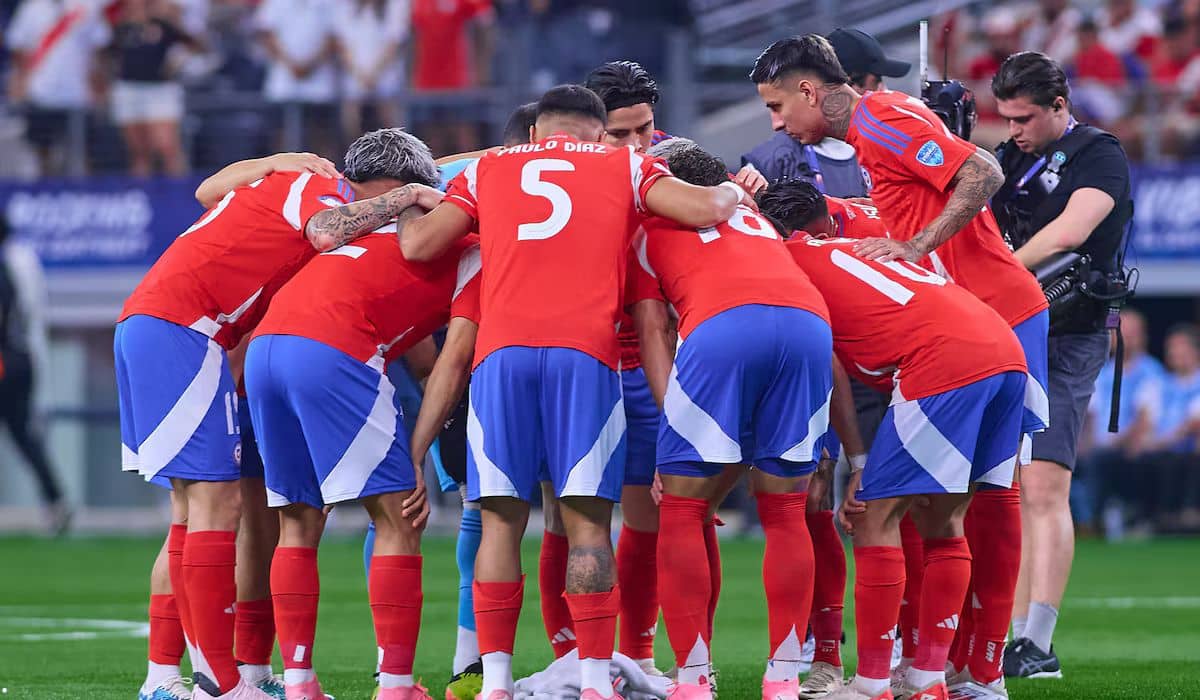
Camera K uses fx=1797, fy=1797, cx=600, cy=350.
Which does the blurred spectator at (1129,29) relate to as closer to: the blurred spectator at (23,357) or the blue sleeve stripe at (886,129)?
the blurred spectator at (23,357)

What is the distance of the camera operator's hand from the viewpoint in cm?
660

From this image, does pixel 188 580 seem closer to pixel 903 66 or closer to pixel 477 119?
pixel 903 66

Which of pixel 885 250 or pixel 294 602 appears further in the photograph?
pixel 885 250

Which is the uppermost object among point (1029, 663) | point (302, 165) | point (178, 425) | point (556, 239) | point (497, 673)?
point (302, 165)

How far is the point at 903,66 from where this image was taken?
8234mm

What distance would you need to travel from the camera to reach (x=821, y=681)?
22.4 feet

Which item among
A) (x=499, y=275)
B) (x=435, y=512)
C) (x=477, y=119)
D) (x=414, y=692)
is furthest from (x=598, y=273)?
(x=435, y=512)

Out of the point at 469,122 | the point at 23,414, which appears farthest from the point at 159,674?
the point at 23,414

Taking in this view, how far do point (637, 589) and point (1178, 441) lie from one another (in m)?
11.2

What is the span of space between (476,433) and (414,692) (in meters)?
0.94

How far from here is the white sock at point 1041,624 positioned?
25.5 ft

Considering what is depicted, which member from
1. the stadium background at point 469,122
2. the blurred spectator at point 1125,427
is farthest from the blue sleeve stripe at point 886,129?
the blurred spectator at point 1125,427

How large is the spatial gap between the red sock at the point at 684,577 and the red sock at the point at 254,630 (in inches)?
64.1

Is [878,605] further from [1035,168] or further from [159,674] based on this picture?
[1035,168]
